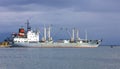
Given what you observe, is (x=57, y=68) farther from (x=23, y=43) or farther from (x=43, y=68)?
(x=23, y=43)

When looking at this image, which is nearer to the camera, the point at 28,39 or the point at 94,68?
the point at 94,68


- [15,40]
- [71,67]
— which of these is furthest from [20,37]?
[71,67]

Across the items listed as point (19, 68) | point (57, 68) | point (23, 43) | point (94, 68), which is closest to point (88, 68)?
point (94, 68)

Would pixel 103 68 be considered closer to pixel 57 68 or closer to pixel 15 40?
pixel 57 68

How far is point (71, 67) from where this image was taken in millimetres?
65000

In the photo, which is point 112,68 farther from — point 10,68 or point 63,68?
point 10,68

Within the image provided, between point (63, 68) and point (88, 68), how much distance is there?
397cm

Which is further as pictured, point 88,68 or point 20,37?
point 20,37

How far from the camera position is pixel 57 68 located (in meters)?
63.1

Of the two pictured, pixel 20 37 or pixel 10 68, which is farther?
pixel 20 37

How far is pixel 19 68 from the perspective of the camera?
61.7 metres

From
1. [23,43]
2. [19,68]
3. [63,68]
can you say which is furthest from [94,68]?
[23,43]

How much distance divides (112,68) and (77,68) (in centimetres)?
551

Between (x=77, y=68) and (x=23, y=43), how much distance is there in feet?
448
